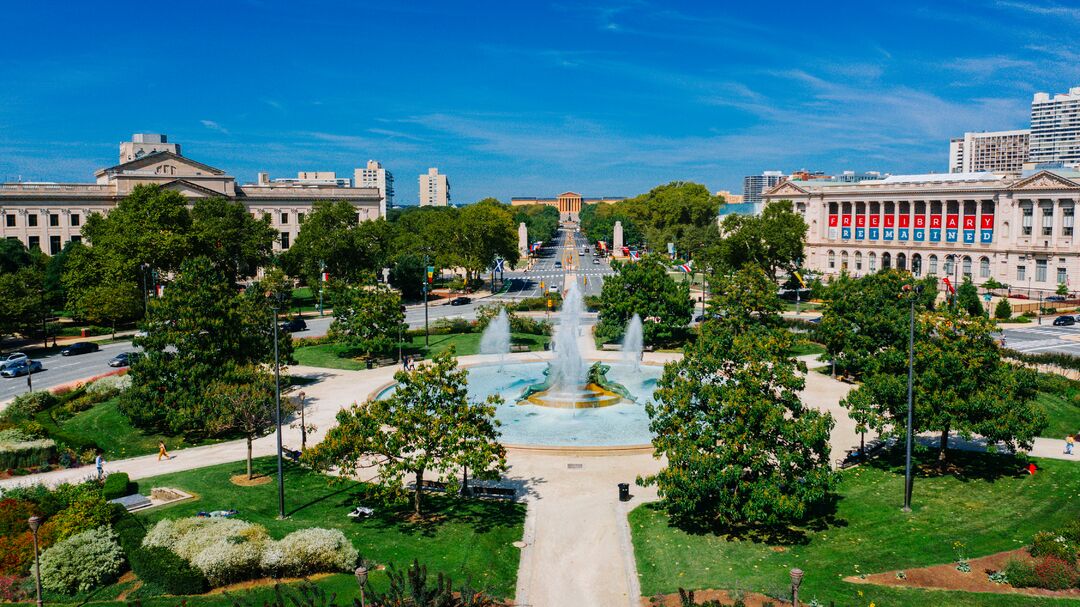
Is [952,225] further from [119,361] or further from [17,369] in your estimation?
[17,369]

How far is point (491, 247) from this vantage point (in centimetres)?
10800

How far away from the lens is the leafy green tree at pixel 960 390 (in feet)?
94.5

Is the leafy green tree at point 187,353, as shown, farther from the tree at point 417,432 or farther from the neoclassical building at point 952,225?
the neoclassical building at point 952,225

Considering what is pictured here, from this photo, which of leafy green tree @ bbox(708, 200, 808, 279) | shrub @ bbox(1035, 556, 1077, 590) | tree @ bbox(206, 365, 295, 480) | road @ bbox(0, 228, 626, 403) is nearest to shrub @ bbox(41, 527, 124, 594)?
tree @ bbox(206, 365, 295, 480)

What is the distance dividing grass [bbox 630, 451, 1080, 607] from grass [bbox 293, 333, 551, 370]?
30951mm

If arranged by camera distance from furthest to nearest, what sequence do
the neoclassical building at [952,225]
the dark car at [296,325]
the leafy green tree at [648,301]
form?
1. the neoclassical building at [952,225]
2. the dark car at [296,325]
3. the leafy green tree at [648,301]

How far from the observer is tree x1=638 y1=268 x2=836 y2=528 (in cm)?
2370

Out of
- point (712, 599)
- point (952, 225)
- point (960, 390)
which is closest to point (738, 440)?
point (712, 599)

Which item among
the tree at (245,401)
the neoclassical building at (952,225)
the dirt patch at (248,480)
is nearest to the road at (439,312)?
the tree at (245,401)

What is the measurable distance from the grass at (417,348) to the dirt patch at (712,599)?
1335 inches

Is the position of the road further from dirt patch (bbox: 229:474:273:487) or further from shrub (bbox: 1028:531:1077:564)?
shrub (bbox: 1028:531:1077:564)

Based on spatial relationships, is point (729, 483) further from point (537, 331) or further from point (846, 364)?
point (537, 331)

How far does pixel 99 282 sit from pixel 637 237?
446 feet

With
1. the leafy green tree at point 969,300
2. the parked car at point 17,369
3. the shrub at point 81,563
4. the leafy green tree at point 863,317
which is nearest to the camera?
the shrub at point 81,563
